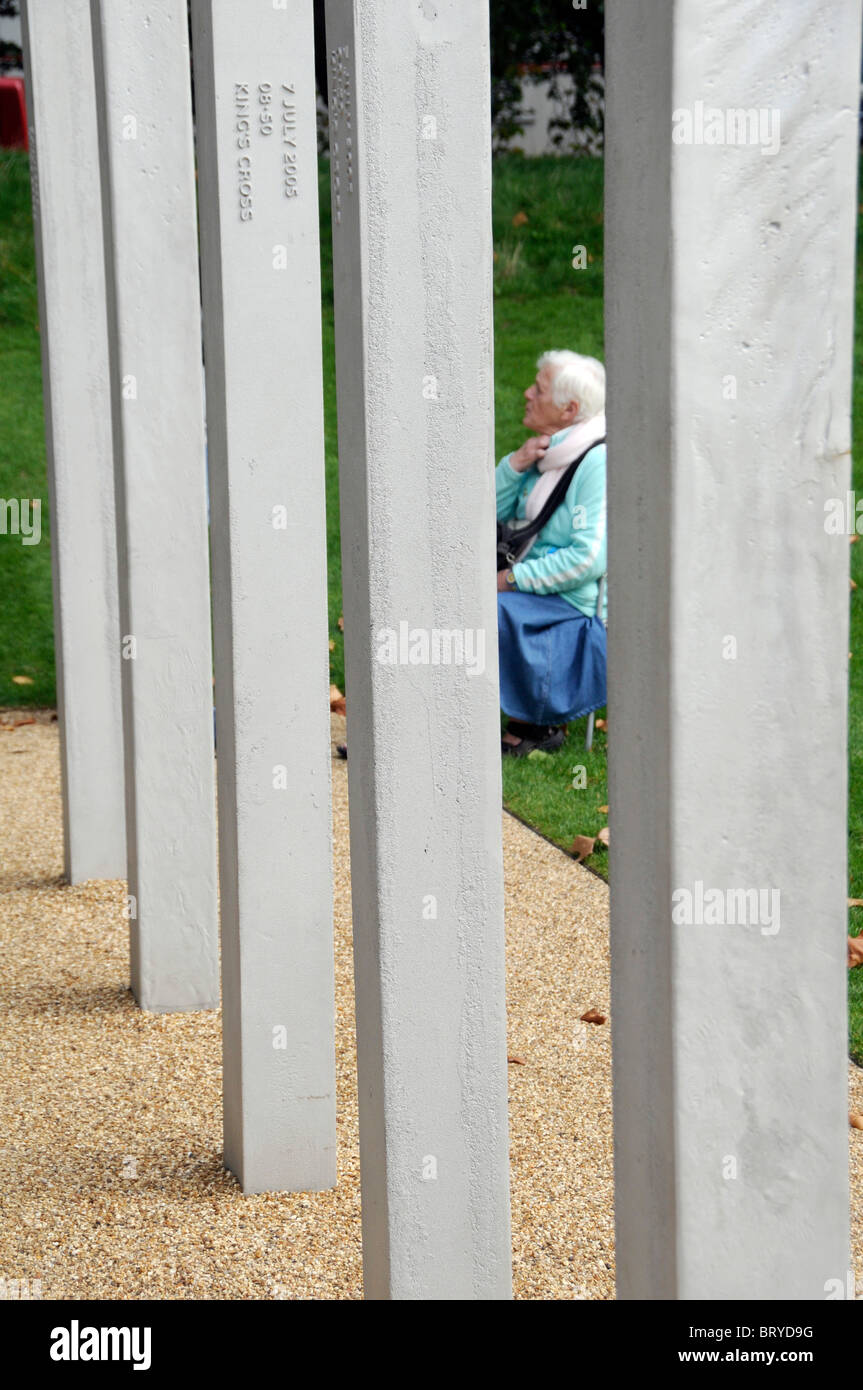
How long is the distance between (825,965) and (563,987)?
357 centimetres

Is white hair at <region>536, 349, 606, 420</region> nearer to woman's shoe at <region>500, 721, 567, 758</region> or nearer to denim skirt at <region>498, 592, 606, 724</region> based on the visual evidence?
denim skirt at <region>498, 592, 606, 724</region>

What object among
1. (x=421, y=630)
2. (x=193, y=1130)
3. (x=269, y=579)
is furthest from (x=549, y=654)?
(x=421, y=630)

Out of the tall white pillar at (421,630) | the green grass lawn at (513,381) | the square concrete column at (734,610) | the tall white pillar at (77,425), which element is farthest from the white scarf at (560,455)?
the square concrete column at (734,610)

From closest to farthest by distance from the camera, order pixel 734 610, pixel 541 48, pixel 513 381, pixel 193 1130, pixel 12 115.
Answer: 1. pixel 734 610
2. pixel 193 1130
3. pixel 513 381
4. pixel 541 48
5. pixel 12 115

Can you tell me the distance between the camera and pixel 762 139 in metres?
1.65

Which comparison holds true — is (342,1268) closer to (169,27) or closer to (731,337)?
(731,337)

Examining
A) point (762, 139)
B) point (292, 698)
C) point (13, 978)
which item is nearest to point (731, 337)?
point (762, 139)

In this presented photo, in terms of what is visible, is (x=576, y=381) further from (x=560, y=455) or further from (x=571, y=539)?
(x=571, y=539)

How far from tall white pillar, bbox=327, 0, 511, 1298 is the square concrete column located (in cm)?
78

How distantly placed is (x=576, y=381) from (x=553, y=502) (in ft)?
1.93

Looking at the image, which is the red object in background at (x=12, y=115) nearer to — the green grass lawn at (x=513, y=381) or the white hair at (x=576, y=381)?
the green grass lawn at (x=513, y=381)

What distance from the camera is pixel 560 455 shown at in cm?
773

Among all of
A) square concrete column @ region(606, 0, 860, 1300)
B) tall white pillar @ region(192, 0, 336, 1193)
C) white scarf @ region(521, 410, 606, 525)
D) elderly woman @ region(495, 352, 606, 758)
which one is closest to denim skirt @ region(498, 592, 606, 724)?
elderly woman @ region(495, 352, 606, 758)

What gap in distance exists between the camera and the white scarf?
7.69 metres
